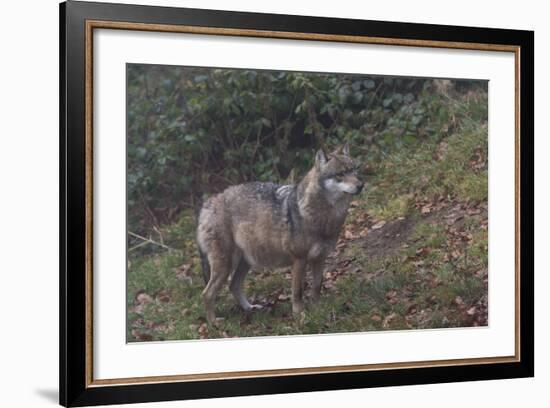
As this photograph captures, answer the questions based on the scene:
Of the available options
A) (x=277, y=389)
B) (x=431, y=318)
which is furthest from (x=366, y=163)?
(x=277, y=389)

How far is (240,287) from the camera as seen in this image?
18.8ft

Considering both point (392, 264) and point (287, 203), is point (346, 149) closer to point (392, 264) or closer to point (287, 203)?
point (287, 203)

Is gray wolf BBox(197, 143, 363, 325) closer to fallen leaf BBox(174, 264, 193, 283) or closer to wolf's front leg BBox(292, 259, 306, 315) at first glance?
wolf's front leg BBox(292, 259, 306, 315)

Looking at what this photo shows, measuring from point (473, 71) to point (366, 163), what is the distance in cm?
96

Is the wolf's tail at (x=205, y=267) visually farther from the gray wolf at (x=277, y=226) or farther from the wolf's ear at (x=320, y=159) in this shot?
the wolf's ear at (x=320, y=159)

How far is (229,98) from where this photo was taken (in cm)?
568

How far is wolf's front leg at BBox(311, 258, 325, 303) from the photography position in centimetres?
586

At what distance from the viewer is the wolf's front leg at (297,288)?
5820mm

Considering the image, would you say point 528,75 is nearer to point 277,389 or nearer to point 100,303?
point 277,389

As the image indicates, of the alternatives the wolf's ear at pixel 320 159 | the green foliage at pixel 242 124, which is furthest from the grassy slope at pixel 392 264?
the wolf's ear at pixel 320 159

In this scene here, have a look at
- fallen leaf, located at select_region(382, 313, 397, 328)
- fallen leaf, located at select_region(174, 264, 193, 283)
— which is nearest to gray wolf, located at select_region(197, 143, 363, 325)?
fallen leaf, located at select_region(174, 264, 193, 283)

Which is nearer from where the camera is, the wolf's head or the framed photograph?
the framed photograph

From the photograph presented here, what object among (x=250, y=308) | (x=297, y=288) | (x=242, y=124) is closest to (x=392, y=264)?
(x=297, y=288)

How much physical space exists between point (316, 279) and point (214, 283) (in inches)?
25.4
